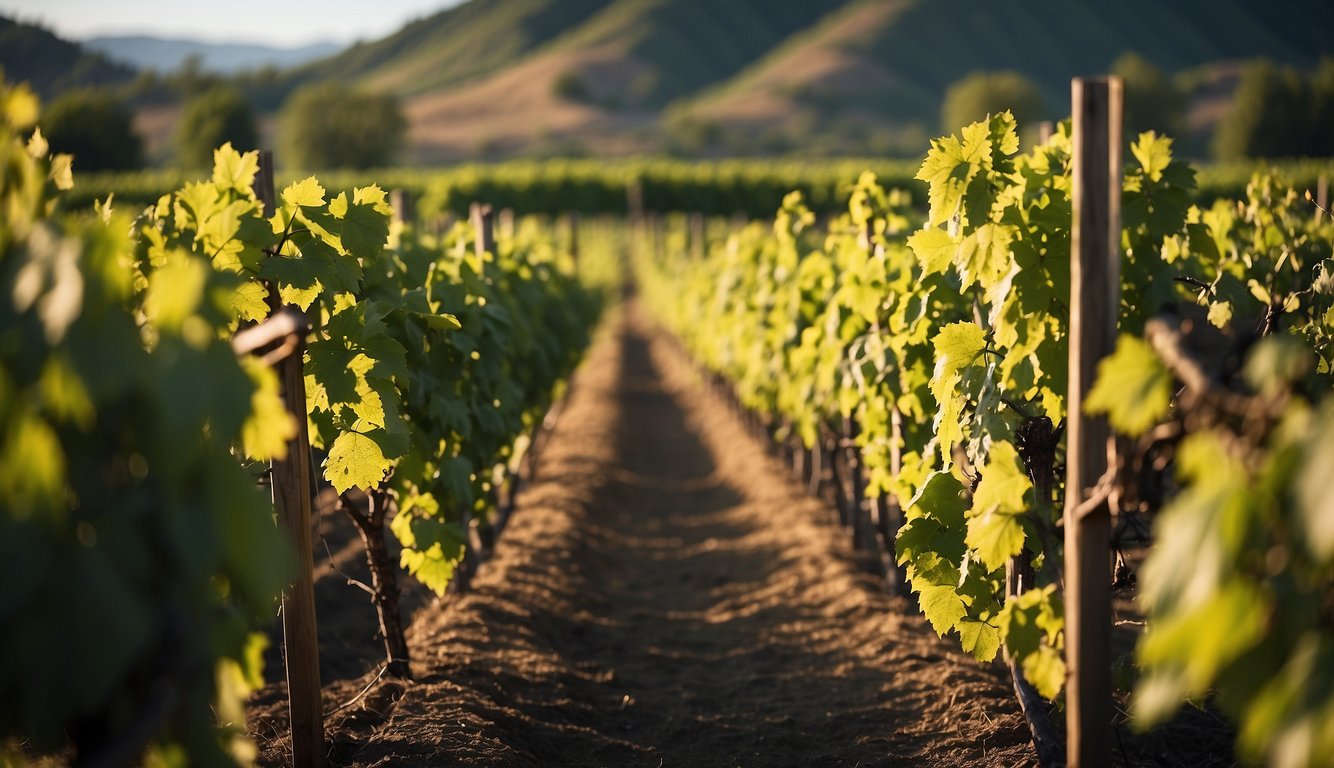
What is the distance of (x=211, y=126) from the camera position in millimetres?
67938

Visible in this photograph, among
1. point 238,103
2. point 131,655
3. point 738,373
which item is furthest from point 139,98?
point 131,655

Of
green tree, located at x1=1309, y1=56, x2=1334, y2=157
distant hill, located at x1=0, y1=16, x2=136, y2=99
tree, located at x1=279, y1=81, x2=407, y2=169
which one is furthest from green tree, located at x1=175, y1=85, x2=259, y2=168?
green tree, located at x1=1309, y1=56, x2=1334, y2=157

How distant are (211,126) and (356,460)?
72279 millimetres

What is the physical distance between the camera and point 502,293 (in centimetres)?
618

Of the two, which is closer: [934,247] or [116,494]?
[116,494]

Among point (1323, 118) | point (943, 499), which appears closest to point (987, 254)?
point (943, 499)

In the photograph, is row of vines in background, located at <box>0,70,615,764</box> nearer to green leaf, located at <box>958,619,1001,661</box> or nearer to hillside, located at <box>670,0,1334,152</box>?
green leaf, located at <box>958,619,1001,661</box>

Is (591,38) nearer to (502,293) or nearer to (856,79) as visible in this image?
(856,79)

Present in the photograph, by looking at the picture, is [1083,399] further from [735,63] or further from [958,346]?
[735,63]

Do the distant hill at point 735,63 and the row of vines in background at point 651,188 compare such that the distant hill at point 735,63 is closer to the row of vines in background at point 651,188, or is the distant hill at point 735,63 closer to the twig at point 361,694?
the row of vines in background at point 651,188

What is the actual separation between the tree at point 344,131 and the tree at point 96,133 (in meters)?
9.26

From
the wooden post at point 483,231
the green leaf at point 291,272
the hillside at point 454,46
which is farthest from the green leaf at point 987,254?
the hillside at point 454,46

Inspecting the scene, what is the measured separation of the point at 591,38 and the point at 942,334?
14197 cm

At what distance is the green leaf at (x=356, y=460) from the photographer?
3.66 m
